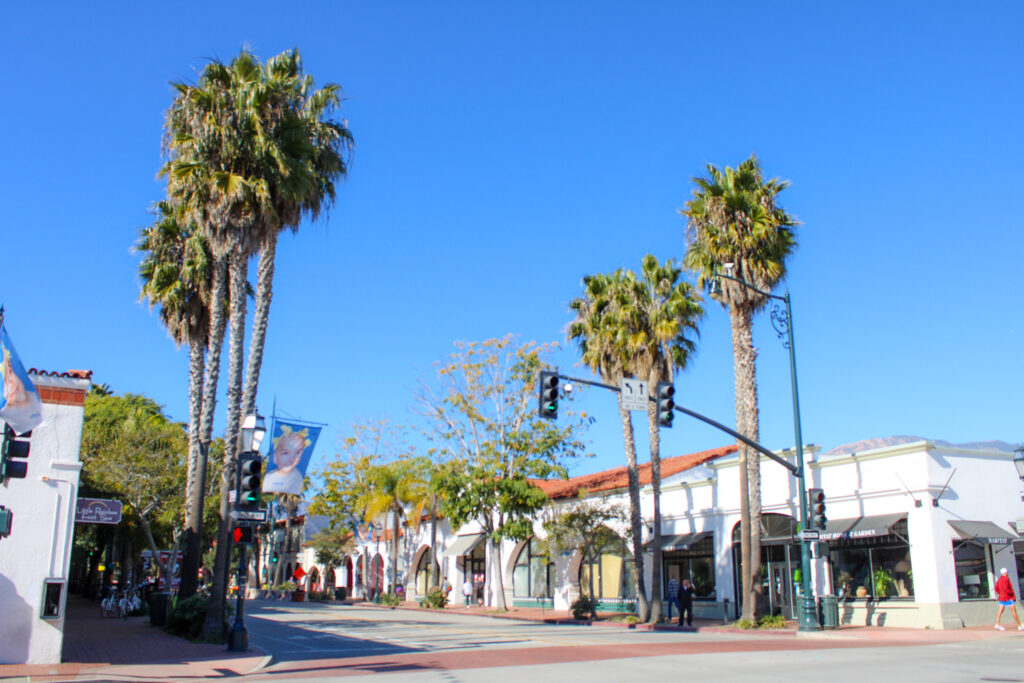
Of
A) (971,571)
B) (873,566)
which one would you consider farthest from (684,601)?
(971,571)

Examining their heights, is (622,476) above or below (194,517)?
above

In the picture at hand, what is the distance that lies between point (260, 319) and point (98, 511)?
594cm

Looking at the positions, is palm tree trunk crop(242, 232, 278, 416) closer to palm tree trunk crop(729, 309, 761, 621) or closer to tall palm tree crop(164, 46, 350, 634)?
tall palm tree crop(164, 46, 350, 634)

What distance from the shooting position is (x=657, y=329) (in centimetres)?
2936

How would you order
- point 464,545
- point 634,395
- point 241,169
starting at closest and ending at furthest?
1. point 634,395
2. point 241,169
3. point 464,545

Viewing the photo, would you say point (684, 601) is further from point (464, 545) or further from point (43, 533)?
point (464, 545)

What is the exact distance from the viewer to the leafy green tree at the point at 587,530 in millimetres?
31547

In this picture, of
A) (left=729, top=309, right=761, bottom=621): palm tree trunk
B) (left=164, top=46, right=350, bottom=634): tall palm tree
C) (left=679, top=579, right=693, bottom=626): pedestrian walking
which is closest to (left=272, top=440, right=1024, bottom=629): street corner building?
(left=729, top=309, right=761, bottom=621): palm tree trunk

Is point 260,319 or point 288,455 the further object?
point 260,319

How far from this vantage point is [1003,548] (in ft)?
81.5

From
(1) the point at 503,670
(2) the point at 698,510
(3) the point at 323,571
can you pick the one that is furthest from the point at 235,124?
(3) the point at 323,571

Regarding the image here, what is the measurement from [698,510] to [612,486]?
246 inches

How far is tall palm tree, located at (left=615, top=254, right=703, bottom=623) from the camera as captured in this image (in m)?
29.4

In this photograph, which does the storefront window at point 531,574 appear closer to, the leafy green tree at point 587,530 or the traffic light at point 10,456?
the leafy green tree at point 587,530
